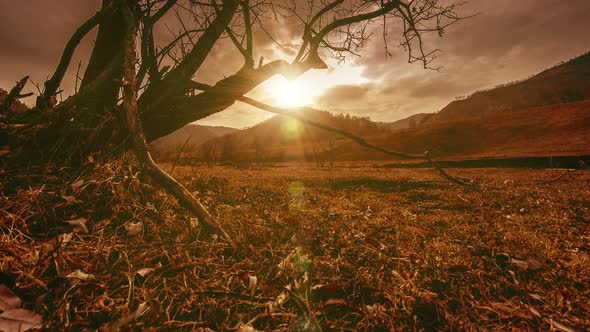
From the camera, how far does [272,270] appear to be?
1655mm

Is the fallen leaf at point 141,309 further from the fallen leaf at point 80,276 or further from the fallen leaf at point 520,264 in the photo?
the fallen leaf at point 520,264

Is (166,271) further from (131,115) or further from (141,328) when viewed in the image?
(131,115)

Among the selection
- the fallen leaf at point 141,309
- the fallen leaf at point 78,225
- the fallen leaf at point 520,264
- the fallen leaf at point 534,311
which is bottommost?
the fallen leaf at point 534,311

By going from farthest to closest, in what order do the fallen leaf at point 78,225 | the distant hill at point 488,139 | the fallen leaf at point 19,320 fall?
the distant hill at point 488,139, the fallen leaf at point 78,225, the fallen leaf at point 19,320

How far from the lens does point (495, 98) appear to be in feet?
424

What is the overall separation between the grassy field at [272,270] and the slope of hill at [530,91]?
11009 centimetres

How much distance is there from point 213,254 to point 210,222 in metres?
0.31

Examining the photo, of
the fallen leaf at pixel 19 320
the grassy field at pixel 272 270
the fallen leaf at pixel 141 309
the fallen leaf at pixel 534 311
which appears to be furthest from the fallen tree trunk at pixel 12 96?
the fallen leaf at pixel 534 311

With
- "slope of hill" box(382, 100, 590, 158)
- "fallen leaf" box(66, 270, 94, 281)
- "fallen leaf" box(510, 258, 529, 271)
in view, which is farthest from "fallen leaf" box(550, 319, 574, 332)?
"slope of hill" box(382, 100, 590, 158)

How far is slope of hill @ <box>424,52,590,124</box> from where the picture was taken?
4072 inches

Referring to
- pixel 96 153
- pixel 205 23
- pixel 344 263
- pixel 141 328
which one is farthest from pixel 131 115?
pixel 205 23

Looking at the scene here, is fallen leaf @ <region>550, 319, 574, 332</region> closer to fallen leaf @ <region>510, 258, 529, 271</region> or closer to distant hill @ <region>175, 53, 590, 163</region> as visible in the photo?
fallen leaf @ <region>510, 258, 529, 271</region>

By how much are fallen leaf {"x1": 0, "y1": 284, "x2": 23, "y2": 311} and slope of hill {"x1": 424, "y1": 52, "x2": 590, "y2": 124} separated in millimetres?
112177

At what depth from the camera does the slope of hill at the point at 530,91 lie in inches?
4072
